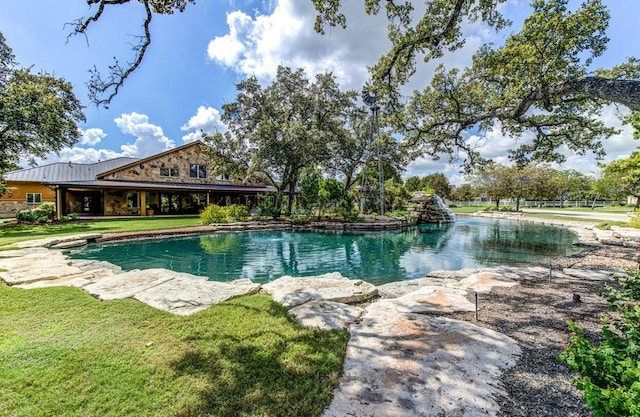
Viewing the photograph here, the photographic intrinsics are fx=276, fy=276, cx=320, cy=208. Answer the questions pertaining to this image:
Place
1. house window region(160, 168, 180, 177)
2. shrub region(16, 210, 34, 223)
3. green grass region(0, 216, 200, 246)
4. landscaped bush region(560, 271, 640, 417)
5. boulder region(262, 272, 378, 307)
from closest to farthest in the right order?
landscaped bush region(560, 271, 640, 417), boulder region(262, 272, 378, 307), green grass region(0, 216, 200, 246), shrub region(16, 210, 34, 223), house window region(160, 168, 180, 177)

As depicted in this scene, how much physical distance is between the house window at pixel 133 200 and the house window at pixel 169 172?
8.04 feet

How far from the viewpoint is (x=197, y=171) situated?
23.2 metres

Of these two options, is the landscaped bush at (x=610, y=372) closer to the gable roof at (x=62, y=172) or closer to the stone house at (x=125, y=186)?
the stone house at (x=125, y=186)

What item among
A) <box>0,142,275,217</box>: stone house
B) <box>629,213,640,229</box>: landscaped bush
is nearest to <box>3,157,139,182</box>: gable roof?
<box>0,142,275,217</box>: stone house

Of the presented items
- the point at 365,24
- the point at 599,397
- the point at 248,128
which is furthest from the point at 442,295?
the point at 248,128

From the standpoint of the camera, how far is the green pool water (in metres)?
7.98

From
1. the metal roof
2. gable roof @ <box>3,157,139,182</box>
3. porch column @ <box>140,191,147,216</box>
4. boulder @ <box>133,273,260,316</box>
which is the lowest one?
boulder @ <box>133,273,260,316</box>

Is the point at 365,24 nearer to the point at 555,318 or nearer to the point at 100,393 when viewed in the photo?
the point at 555,318

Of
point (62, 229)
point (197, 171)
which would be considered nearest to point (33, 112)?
point (62, 229)

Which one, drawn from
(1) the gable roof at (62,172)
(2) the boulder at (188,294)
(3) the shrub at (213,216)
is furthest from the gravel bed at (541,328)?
(1) the gable roof at (62,172)

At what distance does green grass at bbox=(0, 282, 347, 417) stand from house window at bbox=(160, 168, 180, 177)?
20209 millimetres

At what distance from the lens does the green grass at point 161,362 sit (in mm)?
1976

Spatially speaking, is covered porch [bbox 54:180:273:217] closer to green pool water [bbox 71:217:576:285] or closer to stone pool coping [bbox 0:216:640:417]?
green pool water [bbox 71:217:576:285]

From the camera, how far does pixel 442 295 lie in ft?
15.0
